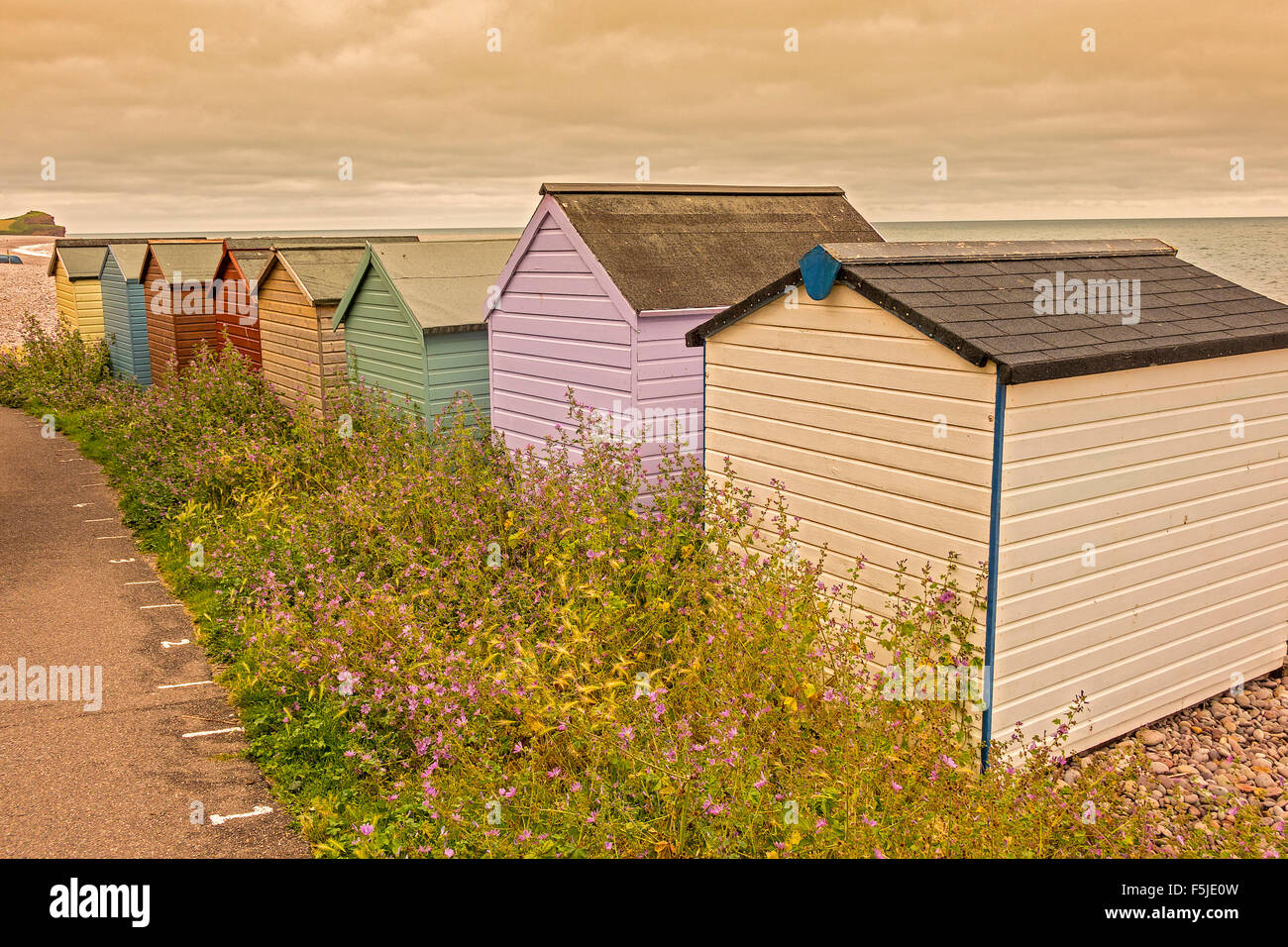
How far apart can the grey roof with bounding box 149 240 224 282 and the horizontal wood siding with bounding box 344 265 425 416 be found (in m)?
6.31

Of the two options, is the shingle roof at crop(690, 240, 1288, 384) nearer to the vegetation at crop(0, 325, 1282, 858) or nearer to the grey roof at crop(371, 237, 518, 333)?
the vegetation at crop(0, 325, 1282, 858)

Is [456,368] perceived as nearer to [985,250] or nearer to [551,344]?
[551,344]

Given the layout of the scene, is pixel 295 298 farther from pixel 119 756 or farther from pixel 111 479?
pixel 119 756

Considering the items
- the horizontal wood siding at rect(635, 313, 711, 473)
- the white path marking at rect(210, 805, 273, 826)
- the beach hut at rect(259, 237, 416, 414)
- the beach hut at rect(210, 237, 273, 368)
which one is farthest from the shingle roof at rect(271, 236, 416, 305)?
the white path marking at rect(210, 805, 273, 826)

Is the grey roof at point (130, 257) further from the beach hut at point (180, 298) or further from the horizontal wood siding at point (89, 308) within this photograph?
the horizontal wood siding at point (89, 308)

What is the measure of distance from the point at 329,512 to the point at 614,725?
17.2 ft

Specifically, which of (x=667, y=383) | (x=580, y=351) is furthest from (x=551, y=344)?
(x=667, y=383)

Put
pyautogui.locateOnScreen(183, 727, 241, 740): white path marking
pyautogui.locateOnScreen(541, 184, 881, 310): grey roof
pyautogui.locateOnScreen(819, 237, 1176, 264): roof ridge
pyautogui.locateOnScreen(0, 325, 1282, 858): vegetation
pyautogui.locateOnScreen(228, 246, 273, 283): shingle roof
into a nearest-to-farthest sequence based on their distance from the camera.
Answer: pyautogui.locateOnScreen(0, 325, 1282, 858): vegetation, pyautogui.locateOnScreen(819, 237, 1176, 264): roof ridge, pyautogui.locateOnScreen(183, 727, 241, 740): white path marking, pyautogui.locateOnScreen(541, 184, 881, 310): grey roof, pyautogui.locateOnScreen(228, 246, 273, 283): shingle roof

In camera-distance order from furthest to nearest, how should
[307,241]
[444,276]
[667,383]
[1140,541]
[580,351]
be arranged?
[307,241] → [444,276] → [580,351] → [667,383] → [1140,541]

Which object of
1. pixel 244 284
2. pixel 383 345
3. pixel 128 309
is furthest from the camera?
pixel 128 309

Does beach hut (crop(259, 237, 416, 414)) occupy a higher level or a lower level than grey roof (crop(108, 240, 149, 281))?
lower

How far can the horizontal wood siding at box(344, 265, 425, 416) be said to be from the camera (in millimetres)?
12953

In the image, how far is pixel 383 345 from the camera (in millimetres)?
13656

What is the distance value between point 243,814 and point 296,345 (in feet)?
35.7
